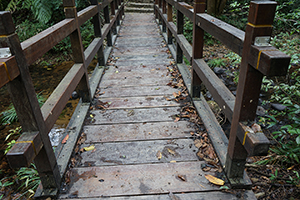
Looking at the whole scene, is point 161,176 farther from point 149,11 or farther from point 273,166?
point 149,11

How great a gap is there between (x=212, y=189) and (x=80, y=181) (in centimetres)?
104

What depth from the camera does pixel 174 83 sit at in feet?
11.3

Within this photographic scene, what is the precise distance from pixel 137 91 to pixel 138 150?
1.26 m

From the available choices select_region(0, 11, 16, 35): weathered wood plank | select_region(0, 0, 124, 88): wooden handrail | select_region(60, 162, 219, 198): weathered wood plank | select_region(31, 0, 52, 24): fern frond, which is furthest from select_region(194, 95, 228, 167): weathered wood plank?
select_region(31, 0, 52, 24): fern frond

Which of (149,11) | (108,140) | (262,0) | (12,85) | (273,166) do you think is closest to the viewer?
(262,0)

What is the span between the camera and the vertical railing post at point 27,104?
4.08 ft

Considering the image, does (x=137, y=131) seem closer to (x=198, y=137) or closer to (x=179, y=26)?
(x=198, y=137)

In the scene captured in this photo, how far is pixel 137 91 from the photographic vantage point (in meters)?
3.27

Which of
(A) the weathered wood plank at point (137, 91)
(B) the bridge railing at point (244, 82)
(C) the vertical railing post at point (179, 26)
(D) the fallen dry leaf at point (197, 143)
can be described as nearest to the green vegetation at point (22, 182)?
(A) the weathered wood plank at point (137, 91)

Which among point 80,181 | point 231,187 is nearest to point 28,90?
point 80,181

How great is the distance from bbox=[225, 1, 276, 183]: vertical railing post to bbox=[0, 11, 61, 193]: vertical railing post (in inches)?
52.2

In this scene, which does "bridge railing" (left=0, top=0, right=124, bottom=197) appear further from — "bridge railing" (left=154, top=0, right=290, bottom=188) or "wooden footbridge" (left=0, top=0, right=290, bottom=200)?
"bridge railing" (left=154, top=0, right=290, bottom=188)

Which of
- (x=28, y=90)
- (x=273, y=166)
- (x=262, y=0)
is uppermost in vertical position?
(x=262, y=0)

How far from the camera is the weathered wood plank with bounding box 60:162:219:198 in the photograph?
1745 millimetres
